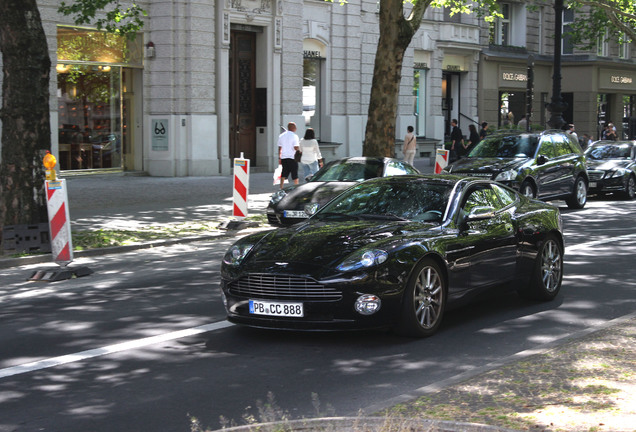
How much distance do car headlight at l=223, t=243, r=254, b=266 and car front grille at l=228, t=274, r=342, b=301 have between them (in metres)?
0.24

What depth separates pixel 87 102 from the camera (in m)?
26.1

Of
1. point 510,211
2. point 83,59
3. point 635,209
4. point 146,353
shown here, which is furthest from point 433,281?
point 83,59

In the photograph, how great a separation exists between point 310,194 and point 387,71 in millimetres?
6318

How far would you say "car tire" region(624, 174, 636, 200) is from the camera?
24.2 meters

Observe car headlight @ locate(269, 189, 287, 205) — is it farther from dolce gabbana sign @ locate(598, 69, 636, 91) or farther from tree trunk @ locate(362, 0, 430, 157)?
dolce gabbana sign @ locate(598, 69, 636, 91)

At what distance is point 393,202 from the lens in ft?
29.3

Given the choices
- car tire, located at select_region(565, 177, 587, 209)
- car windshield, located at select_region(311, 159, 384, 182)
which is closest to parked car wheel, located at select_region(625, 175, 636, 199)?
car tire, located at select_region(565, 177, 587, 209)

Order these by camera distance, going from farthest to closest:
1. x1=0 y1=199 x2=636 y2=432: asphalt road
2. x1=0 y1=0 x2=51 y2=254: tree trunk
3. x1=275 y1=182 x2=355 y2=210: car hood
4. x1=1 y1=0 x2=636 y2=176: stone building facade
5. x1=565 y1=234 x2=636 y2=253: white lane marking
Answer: x1=1 y1=0 x2=636 y2=176: stone building facade
x1=275 y1=182 x2=355 y2=210: car hood
x1=565 y1=234 x2=636 y2=253: white lane marking
x1=0 y1=0 x2=51 y2=254: tree trunk
x1=0 y1=199 x2=636 y2=432: asphalt road

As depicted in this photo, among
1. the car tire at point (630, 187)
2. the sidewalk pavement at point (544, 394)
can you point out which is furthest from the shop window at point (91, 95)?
Result: the sidewalk pavement at point (544, 394)

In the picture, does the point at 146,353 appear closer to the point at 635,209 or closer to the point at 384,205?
the point at 384,205

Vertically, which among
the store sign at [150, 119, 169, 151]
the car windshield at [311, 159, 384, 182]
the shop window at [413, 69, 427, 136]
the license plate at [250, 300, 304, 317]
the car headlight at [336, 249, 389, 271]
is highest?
the shop window at [413, 69, 427, 136]

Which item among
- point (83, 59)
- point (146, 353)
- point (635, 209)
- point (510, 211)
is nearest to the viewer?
point (146, 353)

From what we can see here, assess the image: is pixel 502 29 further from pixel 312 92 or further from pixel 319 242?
pixel 319 242

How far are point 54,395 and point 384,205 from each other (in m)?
3.74
